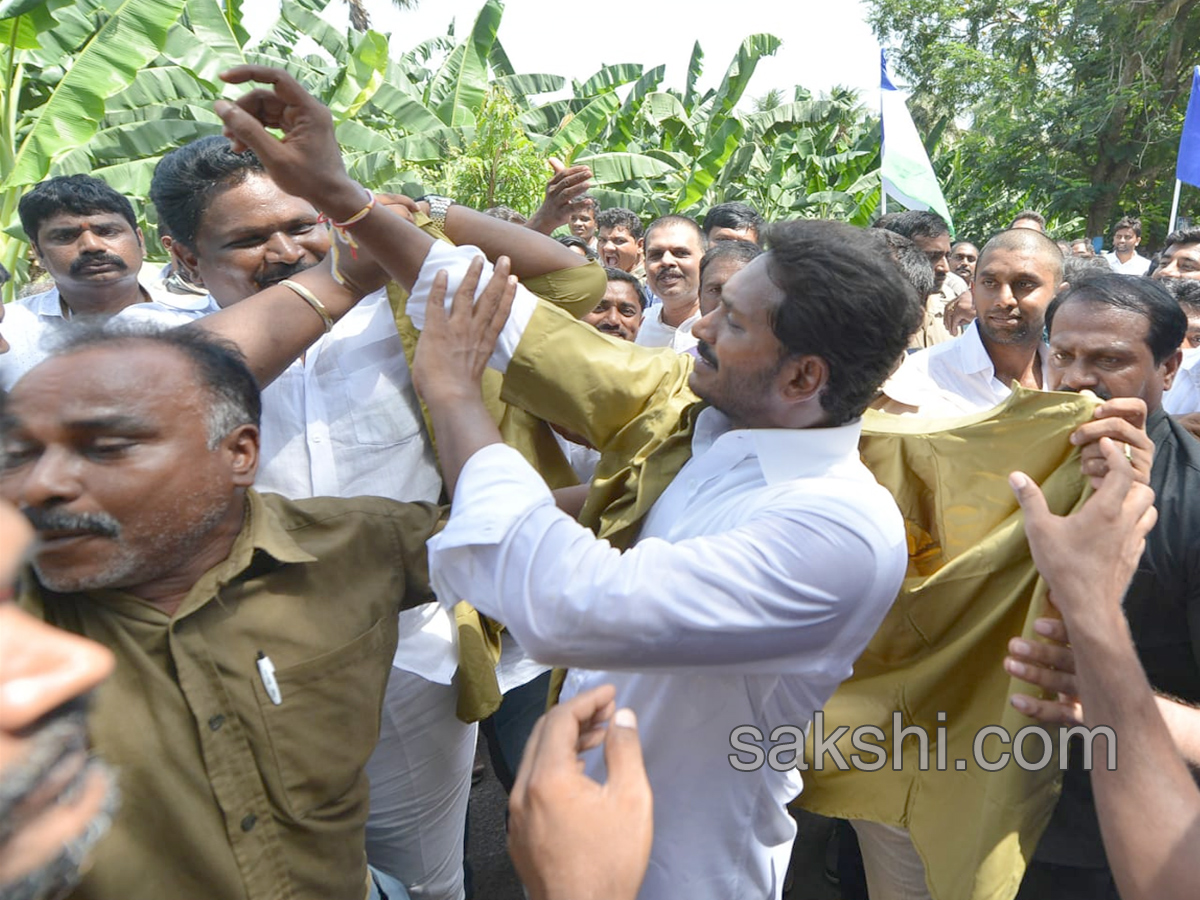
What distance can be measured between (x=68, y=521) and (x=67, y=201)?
3329 mm

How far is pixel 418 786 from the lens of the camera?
6.72 ft

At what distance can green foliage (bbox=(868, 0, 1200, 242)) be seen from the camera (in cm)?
1692

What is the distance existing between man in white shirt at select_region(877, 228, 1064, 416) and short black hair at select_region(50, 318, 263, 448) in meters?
2.76

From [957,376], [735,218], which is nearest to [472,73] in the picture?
[735,218]

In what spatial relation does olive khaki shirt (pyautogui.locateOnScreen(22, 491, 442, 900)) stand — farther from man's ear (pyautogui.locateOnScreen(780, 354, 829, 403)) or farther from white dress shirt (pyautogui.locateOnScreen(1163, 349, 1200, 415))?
white dress shirt (pyautogui.locateOnScreen(1163, 349, 1200, 415))

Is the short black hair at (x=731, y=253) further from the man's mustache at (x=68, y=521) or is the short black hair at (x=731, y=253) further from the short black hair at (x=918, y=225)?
the man's mustache at (x=68, y=521)

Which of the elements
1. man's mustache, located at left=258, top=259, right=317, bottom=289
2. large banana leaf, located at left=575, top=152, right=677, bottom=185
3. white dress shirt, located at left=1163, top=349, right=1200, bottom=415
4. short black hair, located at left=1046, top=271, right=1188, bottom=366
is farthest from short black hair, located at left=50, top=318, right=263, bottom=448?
large banana leaf, located at left=575, top=152, right=677, bottom=185

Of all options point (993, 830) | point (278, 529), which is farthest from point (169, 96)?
point (993, 830)

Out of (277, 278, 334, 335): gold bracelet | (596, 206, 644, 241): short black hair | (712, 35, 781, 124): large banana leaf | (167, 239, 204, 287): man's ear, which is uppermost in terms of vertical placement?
(712, 35, 781, 124): large banana leaf

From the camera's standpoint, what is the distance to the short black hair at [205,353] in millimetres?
1395

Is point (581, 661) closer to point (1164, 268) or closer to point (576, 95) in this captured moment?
point (1164, 268)

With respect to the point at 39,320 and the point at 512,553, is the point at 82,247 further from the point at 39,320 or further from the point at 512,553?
the point at 512,553

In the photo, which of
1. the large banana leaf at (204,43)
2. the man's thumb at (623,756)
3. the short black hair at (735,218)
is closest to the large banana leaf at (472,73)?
the large banana leaf at (204,43)

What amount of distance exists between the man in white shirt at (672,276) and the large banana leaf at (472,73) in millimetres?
8214
